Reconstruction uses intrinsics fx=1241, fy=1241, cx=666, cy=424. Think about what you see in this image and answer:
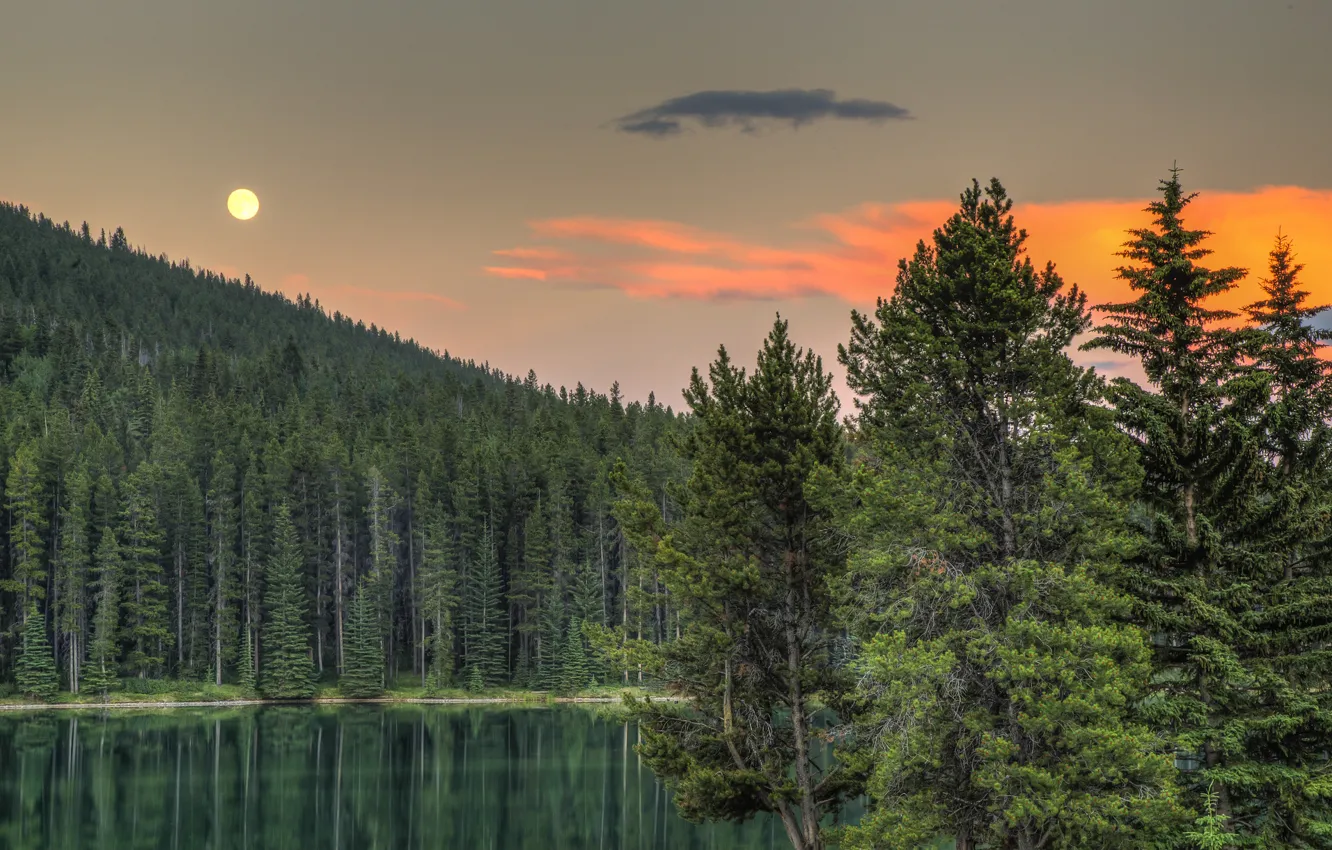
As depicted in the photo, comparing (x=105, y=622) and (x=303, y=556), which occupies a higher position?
(x=303, y=556)

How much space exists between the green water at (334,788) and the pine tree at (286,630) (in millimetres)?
17797

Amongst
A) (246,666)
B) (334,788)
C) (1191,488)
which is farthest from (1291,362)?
(246,666)

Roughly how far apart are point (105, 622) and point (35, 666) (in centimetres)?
590

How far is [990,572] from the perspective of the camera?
80.4 feet

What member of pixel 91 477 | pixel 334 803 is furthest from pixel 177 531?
pixel 334 803

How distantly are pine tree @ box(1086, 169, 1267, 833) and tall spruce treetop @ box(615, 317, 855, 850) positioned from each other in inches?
281

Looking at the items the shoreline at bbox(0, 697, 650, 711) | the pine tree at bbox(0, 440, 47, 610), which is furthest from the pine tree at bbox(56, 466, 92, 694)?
the shoreline at bbox(0, 697, 650, 711)

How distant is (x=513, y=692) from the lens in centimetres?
10962

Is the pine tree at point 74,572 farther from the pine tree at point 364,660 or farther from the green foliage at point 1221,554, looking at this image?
the green foliage at point 1221,554

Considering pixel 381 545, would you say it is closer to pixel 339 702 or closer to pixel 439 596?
pixel 439 596

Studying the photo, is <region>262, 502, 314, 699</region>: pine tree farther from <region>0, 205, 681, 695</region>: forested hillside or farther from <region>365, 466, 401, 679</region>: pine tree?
<region>365, 466, 401, 679</region>: pine tree

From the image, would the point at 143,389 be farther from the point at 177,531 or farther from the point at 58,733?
the point at 58,733

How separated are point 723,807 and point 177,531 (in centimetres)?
9497

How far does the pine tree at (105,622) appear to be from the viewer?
98.6 m
